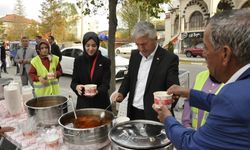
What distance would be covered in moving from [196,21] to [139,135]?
98.5ft

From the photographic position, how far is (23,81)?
6.62 meters

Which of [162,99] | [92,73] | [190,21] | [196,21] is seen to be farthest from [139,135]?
[190,21]

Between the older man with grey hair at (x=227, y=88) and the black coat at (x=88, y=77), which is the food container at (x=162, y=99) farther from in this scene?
→ the black coat at (x=88, y=77)

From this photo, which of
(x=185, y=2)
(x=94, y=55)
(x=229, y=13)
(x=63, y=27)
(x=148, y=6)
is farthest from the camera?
(x=63, y=27)

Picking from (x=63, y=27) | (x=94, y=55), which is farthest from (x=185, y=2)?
(x=94, y=55)

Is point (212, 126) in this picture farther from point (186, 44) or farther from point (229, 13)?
point (186, 44)

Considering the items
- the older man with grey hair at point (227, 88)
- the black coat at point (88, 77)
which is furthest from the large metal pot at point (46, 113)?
the older man with grey hair at point (227, 88)

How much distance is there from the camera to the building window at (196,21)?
95.6ft

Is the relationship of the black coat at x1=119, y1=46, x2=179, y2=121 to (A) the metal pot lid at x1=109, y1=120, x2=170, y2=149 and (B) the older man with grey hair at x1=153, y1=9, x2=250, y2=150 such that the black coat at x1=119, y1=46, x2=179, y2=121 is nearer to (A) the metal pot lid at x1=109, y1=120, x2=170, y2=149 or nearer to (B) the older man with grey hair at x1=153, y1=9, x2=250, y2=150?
(A) the metal pot lid at x1=109, y1=120, x2=170, y2=149

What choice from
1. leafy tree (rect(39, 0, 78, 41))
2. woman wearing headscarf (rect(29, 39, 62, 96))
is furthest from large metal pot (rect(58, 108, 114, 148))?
leafy tree (rect(39, 0, 78, 41))

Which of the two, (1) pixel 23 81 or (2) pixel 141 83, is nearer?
Answer: (2) pixel 141 83

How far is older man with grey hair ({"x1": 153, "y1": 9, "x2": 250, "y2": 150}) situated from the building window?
2955cm

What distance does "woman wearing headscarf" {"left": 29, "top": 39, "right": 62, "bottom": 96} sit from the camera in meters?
3.53

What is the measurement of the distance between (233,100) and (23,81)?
21.2 ft
